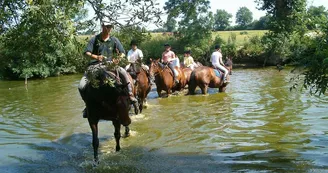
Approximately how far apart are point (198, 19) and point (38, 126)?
30.0 meters

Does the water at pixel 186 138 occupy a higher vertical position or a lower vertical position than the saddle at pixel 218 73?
lower

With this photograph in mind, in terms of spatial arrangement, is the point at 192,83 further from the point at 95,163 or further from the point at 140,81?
the point at 95,163

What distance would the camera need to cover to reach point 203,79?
16.9 m

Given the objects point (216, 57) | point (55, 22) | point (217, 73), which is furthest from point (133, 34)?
point (216, 57)

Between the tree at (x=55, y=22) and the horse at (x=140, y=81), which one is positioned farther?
the horse at (x=140, y=81)

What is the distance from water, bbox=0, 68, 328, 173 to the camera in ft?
22.6

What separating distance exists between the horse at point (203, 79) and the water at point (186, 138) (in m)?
2.17

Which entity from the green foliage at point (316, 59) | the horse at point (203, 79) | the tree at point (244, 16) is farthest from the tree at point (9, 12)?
the tree at point (244, 16)

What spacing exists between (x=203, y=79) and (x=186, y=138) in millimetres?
8324

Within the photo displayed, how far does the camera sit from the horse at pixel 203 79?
16922 mm

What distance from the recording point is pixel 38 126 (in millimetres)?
11195

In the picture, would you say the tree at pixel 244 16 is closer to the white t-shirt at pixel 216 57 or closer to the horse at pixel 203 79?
the white t-shirt at pixel 216 57

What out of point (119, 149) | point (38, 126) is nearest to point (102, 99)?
point (119, 149)

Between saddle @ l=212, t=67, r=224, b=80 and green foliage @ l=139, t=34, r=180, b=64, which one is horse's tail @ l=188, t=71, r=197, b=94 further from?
green foliage @ l=139, t=34, r=180, b=64
